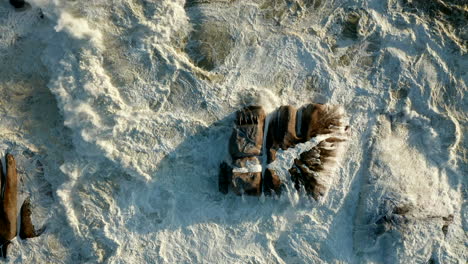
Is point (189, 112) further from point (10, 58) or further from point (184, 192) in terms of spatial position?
point (10, 58)

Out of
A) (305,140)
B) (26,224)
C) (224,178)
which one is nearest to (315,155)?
(305,140)

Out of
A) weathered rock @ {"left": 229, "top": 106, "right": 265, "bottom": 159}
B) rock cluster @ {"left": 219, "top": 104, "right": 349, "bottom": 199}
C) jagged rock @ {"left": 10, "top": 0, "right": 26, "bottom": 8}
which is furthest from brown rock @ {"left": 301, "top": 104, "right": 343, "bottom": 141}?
jagged rock @ {"left": 10, "top": 0, "right": 26, "bottom": 8}

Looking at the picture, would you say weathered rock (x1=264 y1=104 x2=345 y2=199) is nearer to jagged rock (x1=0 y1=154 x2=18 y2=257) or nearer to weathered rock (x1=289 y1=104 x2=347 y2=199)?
weathered rock (x1=289 y1=104 x2=347 y2=199)

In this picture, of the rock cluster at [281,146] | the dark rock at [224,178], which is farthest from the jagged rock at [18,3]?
the dark rock at [224,178]

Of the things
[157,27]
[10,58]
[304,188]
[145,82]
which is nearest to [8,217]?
[10,58]

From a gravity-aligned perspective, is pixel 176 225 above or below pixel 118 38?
below
